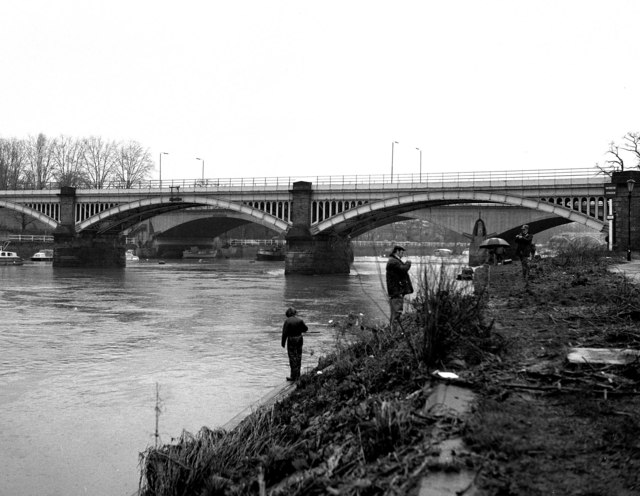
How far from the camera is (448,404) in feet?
16.7

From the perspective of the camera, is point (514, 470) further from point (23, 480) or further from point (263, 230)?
point (263, 230)

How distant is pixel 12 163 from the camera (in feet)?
290

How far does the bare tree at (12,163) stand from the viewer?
86.3 meters

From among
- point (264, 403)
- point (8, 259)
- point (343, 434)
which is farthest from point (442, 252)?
point (8, 259)

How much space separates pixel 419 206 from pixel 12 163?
64.2m

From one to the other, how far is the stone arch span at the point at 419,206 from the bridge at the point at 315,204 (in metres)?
0.07

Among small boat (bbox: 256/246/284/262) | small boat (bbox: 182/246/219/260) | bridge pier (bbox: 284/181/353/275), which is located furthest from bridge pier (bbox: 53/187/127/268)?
small boat (bbox: 182/246/219/260)

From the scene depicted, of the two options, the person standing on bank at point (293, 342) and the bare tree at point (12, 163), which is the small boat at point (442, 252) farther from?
the bare tree at point (12, 163)

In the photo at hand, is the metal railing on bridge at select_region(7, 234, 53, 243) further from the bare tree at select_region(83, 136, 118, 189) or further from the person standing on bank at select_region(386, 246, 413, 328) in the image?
the person standing on bank at select_region(386, 246, 413, 328)

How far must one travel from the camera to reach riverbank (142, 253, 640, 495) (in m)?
4.07

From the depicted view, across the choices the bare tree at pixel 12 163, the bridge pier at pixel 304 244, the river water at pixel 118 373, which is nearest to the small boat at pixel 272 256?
the bridge pier at pixel 304 244

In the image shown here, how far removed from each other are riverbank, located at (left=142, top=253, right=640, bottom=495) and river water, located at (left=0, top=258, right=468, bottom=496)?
3.14 feet

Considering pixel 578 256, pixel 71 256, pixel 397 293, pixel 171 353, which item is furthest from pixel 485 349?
pixel 71 256

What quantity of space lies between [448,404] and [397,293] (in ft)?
18.5
